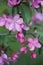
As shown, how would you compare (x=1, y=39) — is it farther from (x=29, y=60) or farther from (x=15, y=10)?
(x=29, y=60)

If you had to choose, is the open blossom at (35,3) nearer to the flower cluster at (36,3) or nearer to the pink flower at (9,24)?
the flower cluster at (36,3)

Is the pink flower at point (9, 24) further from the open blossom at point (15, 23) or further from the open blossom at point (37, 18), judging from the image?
the open blossom at point (37, 18)

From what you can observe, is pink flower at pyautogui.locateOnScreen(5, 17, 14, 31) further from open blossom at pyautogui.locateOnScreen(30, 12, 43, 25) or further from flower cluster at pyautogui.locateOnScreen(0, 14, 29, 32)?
open blossom at pyautogui.locateOnScreen(30, 12, 43, 25)

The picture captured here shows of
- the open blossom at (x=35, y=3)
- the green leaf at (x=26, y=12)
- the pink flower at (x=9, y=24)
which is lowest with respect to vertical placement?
the pink flower at (x=9, y=24)

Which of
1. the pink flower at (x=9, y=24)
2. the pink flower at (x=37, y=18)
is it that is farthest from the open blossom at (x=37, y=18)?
the pink flower at (x=9, y=24)

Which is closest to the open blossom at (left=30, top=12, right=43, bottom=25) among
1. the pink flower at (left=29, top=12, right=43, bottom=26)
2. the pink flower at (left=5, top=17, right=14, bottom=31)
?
the pink flower at (left=29, top=12, right=43, bottom=26)

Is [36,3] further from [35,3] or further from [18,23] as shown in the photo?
[18,23]

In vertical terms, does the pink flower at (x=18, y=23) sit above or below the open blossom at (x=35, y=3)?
below

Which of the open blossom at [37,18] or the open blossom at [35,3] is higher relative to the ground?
the open blossom at [35,3]

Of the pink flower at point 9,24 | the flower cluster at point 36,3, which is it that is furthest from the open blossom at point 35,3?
the pink flower at point 9,24

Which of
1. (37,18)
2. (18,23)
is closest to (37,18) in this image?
(37,18)

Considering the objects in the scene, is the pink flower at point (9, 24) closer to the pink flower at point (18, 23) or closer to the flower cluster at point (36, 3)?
the pink flower at point (18, 23)

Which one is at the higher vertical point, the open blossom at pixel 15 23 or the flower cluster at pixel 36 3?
the flower cluster at pixel 36 3
